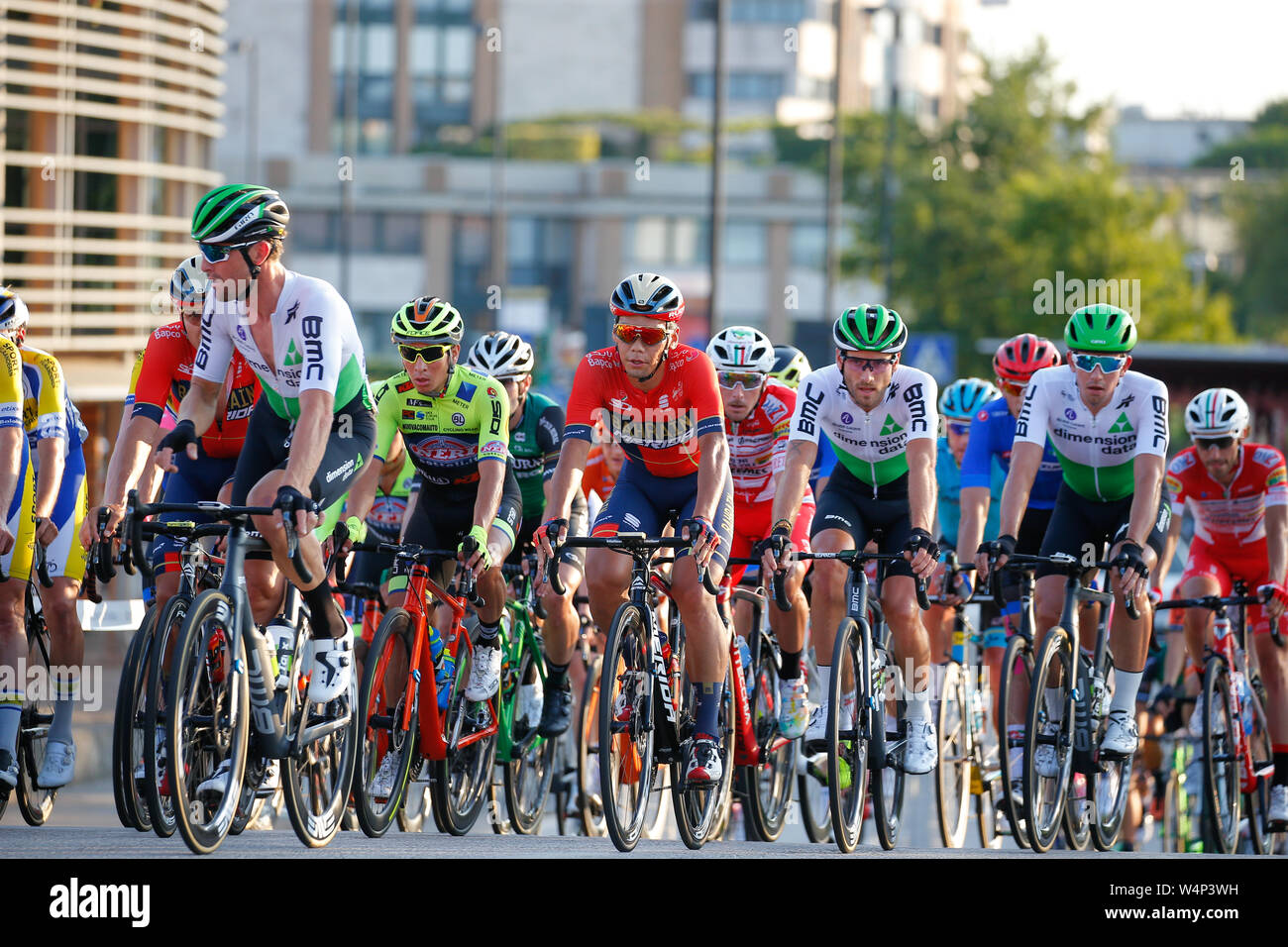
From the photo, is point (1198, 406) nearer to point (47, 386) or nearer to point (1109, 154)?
point (47, 386)

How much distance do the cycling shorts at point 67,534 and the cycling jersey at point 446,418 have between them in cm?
138

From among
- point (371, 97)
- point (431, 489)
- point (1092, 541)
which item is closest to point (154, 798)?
point (431, 489)

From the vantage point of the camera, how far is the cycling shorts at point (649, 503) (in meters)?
7.95

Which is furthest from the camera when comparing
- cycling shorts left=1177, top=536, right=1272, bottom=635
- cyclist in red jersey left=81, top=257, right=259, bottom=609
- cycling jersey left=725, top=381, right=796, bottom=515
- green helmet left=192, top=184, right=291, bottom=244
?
cycling shorts left=1177, top=536, right=1272, bottom=635

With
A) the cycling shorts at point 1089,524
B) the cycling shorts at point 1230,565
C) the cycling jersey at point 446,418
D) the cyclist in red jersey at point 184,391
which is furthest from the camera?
the cycling shorts at point 1230,565

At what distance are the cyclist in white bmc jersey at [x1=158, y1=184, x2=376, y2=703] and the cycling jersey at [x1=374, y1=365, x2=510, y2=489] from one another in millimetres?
998

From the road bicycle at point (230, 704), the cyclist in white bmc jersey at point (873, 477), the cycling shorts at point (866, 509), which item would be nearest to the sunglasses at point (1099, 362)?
the cyclist in white bmc jersey at point (873, 477)

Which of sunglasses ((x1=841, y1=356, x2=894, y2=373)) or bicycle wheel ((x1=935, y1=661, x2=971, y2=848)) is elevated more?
sunglasses ((x1=841, y1=356, x2=894, y2=373))

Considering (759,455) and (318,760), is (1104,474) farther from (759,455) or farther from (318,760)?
(318,760)

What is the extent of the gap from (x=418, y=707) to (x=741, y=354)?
2540 mm

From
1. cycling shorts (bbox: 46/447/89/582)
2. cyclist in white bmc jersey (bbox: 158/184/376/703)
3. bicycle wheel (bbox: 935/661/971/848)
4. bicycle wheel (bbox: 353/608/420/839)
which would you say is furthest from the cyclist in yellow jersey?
bicycle wheel (bbox: 935/661/971/848)

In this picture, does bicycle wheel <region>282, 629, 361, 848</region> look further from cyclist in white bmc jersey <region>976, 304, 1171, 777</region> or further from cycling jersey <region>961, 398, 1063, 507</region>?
cycling jersey <region>961, 398, 1063, 507</region>

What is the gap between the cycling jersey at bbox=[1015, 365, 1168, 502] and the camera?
883 centimetres

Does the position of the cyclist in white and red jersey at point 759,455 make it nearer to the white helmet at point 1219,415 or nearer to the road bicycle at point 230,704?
the white helmet at point 1219,415
